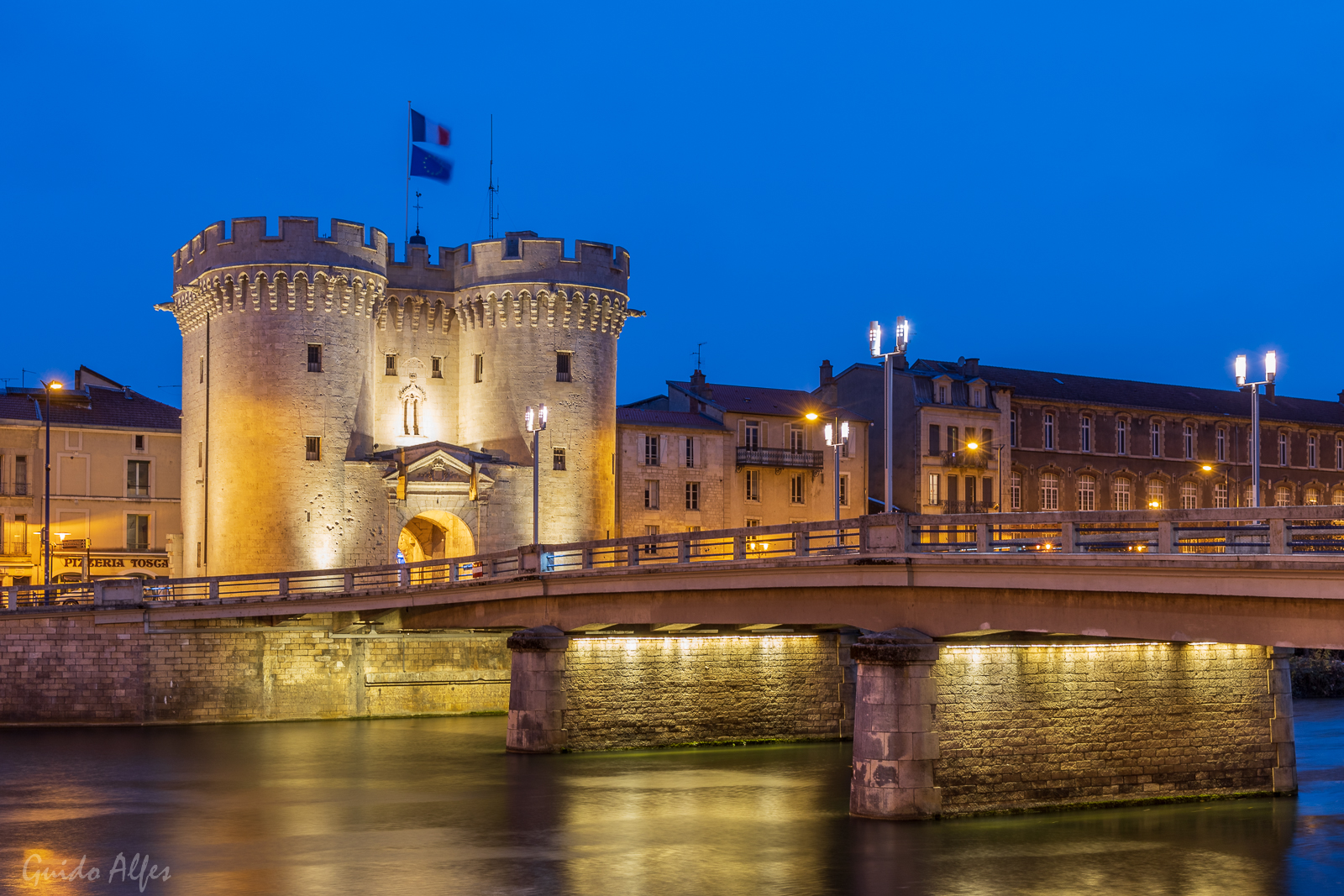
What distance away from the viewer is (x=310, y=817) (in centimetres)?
3033

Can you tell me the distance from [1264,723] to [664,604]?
13321 millimetres

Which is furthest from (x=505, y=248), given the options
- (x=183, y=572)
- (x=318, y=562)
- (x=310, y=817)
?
(x=310, y=817)

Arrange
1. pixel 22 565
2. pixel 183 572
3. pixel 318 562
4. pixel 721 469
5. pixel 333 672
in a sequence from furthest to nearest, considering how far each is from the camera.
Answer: pixel 721 469, pixel 22 565, pixel 183 572, pixel 318 562, pixel 333 672

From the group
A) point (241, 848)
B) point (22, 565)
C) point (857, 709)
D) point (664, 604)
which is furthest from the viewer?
point (22, 565)

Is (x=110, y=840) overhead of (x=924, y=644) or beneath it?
beneath

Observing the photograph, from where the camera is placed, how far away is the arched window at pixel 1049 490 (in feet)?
259

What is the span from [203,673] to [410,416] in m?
15.3

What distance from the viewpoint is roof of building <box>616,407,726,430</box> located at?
224 feet

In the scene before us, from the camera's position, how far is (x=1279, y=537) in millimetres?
22344

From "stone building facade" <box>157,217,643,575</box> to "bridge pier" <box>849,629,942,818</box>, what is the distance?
31.5 metres

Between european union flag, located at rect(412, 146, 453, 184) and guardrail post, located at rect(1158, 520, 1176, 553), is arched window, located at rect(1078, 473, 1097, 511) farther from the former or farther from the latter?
guardrail post, located at rect(1158, 520, 1176, 553)

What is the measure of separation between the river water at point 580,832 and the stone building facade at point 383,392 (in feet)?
56.4

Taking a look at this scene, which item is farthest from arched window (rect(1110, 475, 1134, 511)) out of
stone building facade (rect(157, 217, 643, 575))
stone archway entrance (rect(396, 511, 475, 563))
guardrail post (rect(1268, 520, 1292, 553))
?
guardrail post (rect(1268, 520, 1292, 553))

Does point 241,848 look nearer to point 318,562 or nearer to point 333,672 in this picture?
point 333,672
